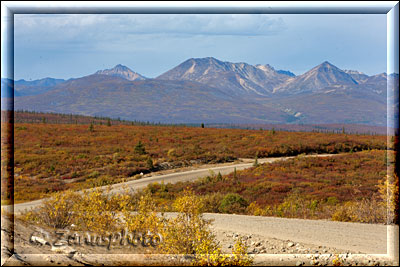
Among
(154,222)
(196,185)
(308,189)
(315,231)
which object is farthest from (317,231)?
(196,185)

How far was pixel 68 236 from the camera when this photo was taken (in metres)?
8.95

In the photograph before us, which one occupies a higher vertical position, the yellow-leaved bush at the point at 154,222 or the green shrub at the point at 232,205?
the yellow-leaved bush at the point at 154,222

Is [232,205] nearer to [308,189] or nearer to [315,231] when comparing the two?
[315,231]

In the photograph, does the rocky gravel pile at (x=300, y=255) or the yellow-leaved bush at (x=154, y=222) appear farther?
the yellow-leaved bush at (x=154, y=222)

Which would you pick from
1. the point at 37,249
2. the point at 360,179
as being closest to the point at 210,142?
the point at 360,179

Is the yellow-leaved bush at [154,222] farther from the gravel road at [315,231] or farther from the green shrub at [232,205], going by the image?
the green shrub at [232,205]

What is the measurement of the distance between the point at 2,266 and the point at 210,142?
47.4 meters

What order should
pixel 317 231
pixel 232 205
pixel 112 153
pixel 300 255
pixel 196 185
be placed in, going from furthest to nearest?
1. pixel 112 153
2. pixel 196 185
3. pixel 232 205
4. pixel 317 231
5. pixel 300 255

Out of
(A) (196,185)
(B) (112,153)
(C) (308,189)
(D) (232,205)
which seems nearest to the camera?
(D) (232,205)

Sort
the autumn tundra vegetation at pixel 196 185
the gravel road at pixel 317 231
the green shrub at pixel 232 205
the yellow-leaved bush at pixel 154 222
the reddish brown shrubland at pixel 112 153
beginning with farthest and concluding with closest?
the reddish brown shrubland at pixel 112 153, the green shrub at pixel 232 205, the gravel road at pixel 317 231, the autumn tundra vegetation at pixel 196 185, the yellow-leaved bush at pixel 154 222

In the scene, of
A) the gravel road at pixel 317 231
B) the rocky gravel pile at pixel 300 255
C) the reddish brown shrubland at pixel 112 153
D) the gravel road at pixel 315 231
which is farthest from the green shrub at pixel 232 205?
the rocky gravel pile at pixel 300 255

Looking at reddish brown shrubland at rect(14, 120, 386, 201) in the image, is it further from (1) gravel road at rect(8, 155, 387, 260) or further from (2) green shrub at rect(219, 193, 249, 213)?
(1) gravel road at rect(8, 155, 387, 260)

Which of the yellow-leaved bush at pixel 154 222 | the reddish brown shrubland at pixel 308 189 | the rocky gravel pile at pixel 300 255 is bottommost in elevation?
the reddish brown shrubland at pixel 308 189

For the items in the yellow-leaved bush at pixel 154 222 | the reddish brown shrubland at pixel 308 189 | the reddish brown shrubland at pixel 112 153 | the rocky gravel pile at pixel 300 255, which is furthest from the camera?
the reddish brown shrubland at pixel 112 153
